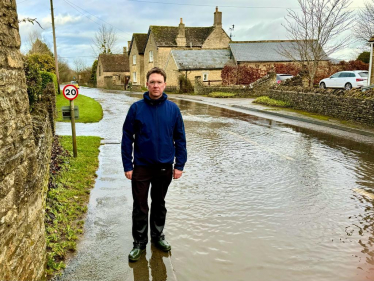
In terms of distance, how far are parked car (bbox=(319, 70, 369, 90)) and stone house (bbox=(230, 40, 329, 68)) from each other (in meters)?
15.2

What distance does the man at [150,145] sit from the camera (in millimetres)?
3924

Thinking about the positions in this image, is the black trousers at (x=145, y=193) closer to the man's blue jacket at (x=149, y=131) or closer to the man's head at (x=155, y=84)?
the man's blue jacket at (x=149, y=131)

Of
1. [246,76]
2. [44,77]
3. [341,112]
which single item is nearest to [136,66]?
[246,76]

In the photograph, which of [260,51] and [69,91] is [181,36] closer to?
[260,51]

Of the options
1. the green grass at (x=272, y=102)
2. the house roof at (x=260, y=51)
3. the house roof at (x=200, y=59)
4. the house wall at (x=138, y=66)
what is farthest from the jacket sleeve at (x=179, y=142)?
the house wall at (x=138, y=66)

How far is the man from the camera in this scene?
3.92 metres

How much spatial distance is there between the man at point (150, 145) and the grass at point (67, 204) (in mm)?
876

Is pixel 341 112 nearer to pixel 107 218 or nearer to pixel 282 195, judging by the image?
pixel 282 195

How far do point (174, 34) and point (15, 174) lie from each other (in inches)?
2044

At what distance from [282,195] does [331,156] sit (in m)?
3.89

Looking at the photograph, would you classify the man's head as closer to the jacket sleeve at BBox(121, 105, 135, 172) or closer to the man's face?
the man's face

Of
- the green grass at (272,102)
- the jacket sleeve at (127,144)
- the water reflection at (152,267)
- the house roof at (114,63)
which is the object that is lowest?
the water reflection at (152,267)

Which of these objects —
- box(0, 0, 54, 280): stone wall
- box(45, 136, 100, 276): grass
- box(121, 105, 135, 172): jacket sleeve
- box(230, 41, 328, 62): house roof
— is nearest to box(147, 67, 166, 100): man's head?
box(121, 105, 135, 172): jacket sleeve

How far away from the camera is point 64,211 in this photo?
530 cm
